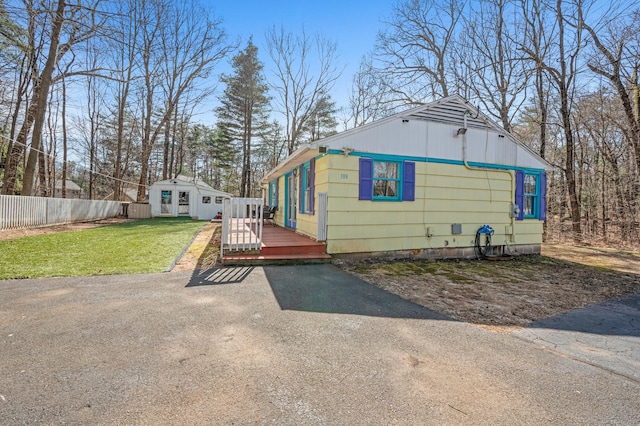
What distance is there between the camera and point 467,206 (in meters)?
7.77

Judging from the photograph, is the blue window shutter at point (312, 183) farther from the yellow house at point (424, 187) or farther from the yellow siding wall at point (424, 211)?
the yellow siding wall at point (424, 211)

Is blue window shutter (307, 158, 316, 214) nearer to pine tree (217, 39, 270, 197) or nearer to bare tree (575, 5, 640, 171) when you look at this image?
bare tree (575, 5, 640, 171)

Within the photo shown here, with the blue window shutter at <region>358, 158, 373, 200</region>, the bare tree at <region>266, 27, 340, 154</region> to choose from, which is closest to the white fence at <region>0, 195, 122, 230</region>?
the blue window shutter at <region>358, 158, 373, 200</region>

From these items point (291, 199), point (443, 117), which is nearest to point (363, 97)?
point (291, 199)

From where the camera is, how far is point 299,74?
21.5 m

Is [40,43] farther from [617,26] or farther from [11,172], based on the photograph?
[617,26]

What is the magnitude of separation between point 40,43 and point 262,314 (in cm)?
1497

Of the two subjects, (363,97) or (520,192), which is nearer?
(520,192)

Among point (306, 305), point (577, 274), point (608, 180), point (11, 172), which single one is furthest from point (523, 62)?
point (11, 172)

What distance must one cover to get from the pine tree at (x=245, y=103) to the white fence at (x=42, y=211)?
9744 mm

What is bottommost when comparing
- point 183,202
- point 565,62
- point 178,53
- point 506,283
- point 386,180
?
point 506,283

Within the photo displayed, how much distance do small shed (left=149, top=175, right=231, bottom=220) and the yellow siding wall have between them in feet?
52.4

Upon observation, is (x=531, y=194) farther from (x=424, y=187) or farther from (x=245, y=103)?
(x=245, y=103)

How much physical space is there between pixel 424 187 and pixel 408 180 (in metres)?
0.51
